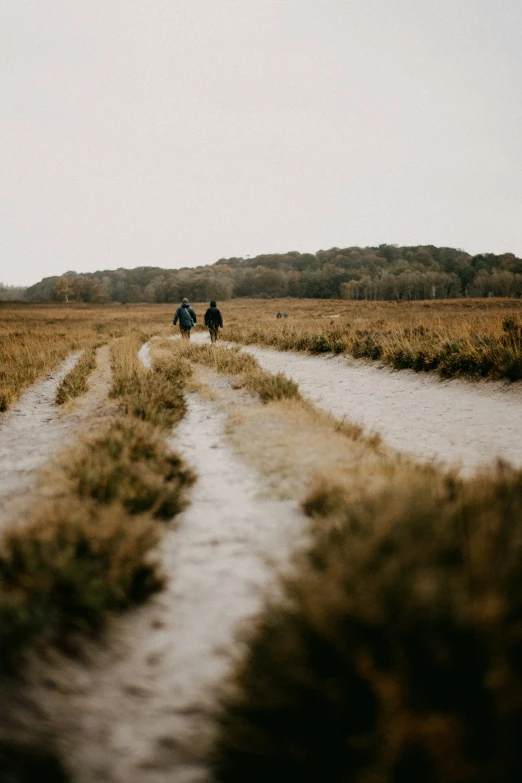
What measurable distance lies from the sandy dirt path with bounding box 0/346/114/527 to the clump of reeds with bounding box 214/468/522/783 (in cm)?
313

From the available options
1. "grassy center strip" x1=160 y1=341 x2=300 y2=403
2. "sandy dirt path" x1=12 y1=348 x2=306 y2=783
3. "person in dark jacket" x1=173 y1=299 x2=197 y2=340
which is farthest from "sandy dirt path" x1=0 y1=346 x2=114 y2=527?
"person in dark jacket" x1=173 y1=299 x2=197 y2=340

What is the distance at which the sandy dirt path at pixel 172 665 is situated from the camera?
64.0 inches

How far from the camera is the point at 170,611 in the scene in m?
2.48

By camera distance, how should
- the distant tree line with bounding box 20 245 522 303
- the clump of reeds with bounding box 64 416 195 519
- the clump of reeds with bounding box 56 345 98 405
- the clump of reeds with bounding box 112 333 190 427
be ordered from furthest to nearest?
the distant tree line with bounding box 20 245 522 303 < the clump of reeds with bounding box 56 345 98 405 < the clump of reeds with bounding box 112 333 190 427 < the clump of reeds with bounding box 64 416 195 519

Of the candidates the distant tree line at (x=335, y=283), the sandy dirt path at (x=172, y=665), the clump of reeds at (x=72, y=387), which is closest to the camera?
the sandy dirt path at (x=172, y=665)

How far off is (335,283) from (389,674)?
12178 cm

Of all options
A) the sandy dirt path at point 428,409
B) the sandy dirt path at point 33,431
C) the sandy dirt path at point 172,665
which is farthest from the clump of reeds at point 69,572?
the sandy dirt path at point 428,409

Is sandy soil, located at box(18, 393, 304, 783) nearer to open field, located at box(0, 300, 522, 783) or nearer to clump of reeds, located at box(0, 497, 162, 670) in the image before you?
open field, located at box(0, 300, 522, 783)

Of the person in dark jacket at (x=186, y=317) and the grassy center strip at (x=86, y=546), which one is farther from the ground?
the person in dark jacket at (x=186, y=317)

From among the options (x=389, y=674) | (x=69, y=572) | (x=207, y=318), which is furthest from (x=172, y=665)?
(x=207, y=318)

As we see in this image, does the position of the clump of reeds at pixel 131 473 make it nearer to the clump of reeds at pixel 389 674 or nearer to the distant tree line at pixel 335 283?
the clump of reeds at pixel 389 674

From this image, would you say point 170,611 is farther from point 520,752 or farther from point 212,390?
point 212,390

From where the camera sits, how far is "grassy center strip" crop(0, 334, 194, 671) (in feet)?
6.93

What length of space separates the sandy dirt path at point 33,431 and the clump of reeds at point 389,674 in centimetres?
313
